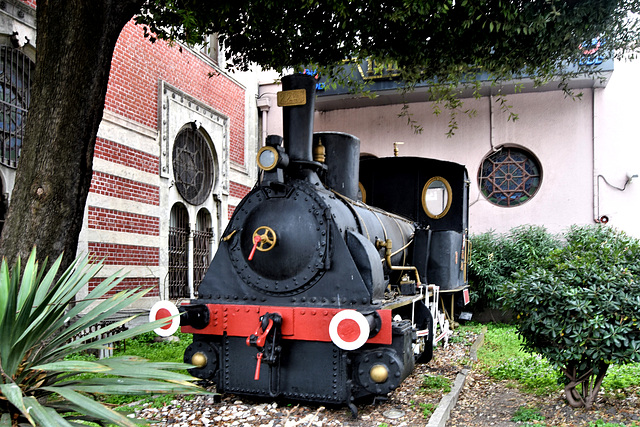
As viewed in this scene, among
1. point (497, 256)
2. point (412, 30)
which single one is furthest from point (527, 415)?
point (497, 256)

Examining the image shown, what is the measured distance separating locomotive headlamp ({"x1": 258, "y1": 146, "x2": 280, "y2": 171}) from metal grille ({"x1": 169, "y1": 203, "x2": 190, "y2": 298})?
5.88 m

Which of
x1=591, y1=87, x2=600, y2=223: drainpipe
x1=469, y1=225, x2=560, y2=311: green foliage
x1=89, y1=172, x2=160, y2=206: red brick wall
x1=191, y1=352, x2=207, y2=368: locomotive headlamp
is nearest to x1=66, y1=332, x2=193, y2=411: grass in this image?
x1=191, y1=352, x2=207, y2=368: locomotive headlamp

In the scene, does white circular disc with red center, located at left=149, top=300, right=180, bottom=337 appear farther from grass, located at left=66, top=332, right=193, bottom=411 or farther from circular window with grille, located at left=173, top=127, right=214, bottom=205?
circular window with grille, located at left=173, top=127, right=214, bottom=205

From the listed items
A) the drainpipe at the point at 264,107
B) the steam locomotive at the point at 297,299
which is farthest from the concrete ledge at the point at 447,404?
the drainpipe at the point at 264,107

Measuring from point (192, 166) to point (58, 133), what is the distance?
639 centimetres

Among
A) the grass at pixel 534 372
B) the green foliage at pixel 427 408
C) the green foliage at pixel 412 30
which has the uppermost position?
the green foliage at pixel 412 30

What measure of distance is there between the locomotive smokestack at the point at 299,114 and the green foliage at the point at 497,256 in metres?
7.52

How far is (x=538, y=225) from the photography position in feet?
39.8

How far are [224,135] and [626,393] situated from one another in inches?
359

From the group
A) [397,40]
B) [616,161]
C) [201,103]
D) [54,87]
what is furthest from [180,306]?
[616,161]

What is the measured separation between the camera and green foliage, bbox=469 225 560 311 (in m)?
11.2

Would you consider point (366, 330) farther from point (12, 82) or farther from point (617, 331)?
point (12, 82)

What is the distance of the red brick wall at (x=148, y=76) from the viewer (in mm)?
8703

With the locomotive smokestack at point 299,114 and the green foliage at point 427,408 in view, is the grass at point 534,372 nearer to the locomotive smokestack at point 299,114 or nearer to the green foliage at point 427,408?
the green foliage at point 427,408
